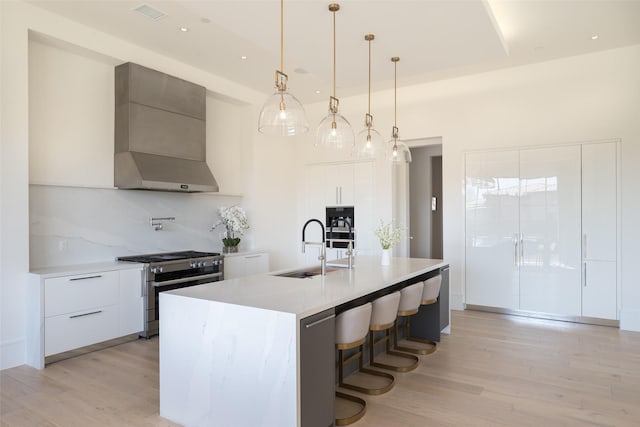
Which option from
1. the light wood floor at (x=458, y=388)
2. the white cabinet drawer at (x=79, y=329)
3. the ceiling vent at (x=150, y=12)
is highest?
the ceiling vent at (x=150, y=12)

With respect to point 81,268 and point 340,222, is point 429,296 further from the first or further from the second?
point 81,268

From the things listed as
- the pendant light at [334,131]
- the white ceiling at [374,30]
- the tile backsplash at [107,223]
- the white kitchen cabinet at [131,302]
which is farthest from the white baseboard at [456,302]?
the white kitchen cabinet at [131,302]

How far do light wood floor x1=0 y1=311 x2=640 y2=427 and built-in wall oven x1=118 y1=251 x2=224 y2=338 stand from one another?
320 millimetres

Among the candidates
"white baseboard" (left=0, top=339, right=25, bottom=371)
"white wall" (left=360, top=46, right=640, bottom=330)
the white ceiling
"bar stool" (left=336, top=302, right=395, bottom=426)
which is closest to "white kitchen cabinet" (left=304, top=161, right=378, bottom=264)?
"white wall" (left=360, top=46, right=640, bottom=330)

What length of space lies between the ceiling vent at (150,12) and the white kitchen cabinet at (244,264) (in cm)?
288

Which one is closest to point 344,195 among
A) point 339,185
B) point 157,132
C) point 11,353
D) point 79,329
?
point 339,185

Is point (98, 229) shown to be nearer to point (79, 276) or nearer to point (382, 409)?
point (79, 276)

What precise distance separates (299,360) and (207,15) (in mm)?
2674

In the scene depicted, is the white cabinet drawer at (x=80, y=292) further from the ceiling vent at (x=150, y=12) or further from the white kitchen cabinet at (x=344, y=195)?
the white kitchen cabinet at (x=344, y=195)

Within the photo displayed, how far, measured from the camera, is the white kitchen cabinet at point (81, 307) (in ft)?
11.8

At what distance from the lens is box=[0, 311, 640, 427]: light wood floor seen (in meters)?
2.71

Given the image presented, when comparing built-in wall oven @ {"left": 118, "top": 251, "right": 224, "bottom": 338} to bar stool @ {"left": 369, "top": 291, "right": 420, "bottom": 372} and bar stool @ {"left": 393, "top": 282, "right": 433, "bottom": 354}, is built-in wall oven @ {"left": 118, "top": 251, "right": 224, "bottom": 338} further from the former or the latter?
bar stool @ {"left": 393, "top": 282, "right": 433, "bottom": 354}

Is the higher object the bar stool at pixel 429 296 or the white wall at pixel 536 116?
the white wall at pixel 536 116

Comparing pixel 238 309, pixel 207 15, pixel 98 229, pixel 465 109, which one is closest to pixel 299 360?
pixel 238 309
